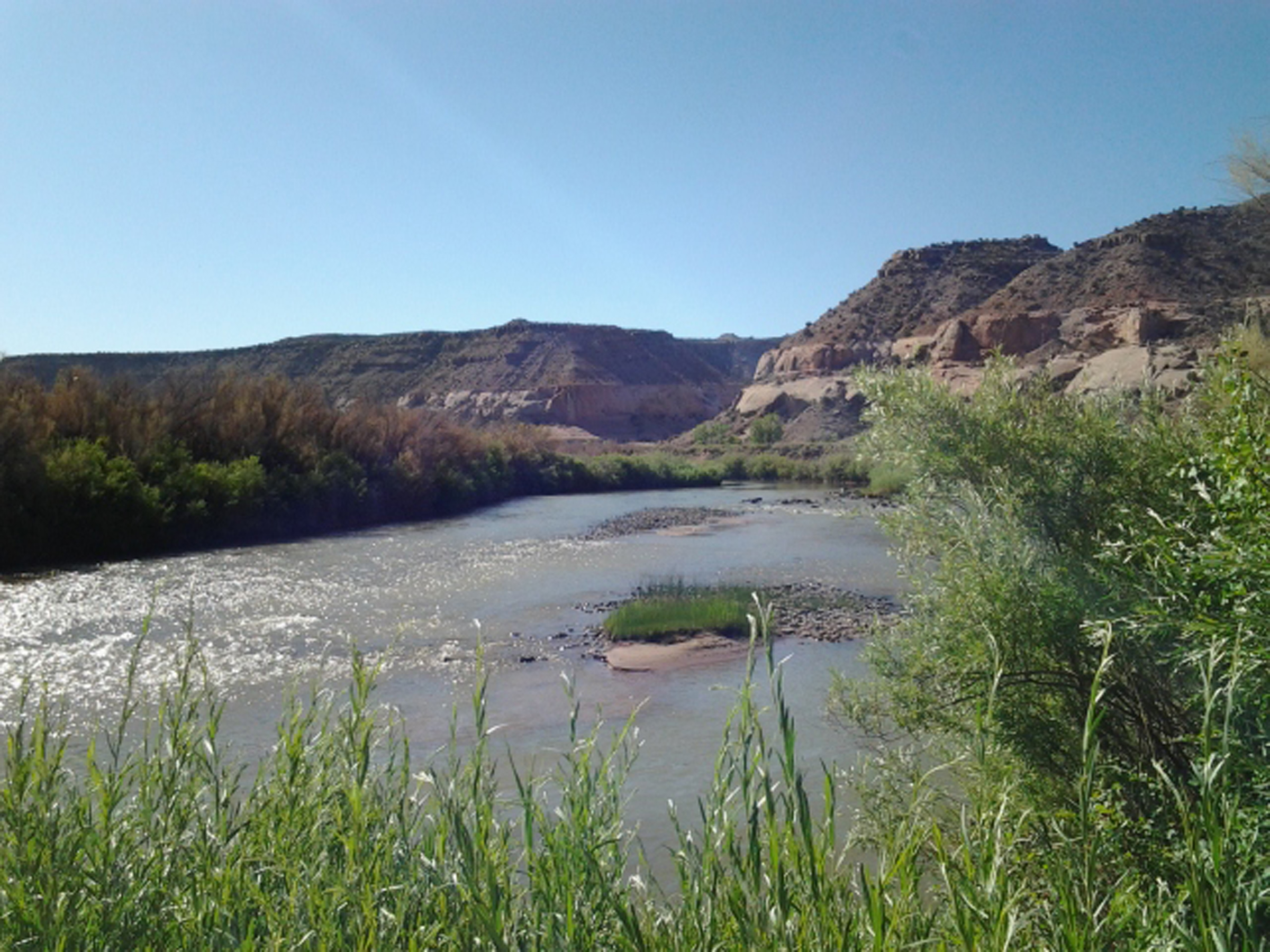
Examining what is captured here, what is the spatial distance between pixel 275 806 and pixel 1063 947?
237 centimetres

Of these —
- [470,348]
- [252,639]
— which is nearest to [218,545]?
[252,639]

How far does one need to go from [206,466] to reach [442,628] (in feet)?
38.5

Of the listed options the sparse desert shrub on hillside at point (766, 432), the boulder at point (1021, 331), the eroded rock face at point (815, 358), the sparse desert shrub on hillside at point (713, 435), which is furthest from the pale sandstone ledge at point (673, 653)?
the sparse desert shrub on hillside at point (713, 435)

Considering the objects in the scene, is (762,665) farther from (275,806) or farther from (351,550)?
(351,550)

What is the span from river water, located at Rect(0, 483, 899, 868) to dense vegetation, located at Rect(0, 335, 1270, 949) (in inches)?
22.0

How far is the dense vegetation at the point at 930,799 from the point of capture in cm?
232

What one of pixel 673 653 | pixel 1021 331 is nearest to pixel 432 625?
pixel 673 653

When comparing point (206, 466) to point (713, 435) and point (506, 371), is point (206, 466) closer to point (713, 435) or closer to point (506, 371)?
point (713, 435)

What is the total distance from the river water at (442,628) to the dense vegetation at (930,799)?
1.83 feet

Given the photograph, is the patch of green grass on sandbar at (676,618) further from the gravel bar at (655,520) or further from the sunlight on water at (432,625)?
the gravel bar at (655,520)

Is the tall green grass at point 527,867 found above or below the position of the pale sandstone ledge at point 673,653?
above

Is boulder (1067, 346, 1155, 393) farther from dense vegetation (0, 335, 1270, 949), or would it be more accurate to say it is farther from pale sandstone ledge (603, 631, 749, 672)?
dense vegetation (0, 335, 1270, 949)

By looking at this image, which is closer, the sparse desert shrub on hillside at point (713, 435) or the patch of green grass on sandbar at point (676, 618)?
the patch of green grass on sandbar at point (676, 618)

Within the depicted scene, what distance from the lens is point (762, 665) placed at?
11.0 meters
